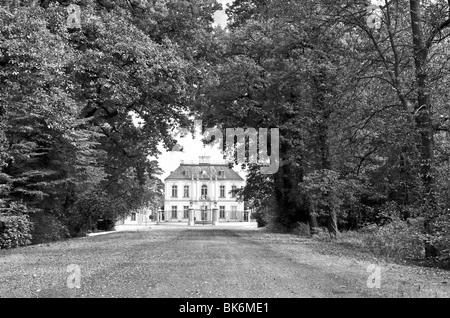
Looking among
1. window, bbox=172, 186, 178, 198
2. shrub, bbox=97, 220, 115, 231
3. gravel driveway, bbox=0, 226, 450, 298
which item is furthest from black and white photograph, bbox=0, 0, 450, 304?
window, bbox=172, 186, 178, 198

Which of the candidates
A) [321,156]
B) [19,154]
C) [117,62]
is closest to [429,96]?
[321,156]

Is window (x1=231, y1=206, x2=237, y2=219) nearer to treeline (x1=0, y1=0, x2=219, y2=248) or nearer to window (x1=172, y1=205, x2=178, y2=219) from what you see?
window (x1=172, y1=205, x2=178, y2=219)

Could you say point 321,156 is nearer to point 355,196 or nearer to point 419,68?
point 355,196

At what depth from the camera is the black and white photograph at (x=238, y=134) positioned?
10594mm

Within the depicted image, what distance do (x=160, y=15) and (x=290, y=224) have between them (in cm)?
1759

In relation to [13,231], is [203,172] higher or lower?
higher

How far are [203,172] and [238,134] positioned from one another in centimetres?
6921

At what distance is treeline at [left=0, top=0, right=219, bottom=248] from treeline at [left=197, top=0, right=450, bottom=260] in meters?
3.10

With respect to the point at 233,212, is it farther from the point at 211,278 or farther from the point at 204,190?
the point at 211,278

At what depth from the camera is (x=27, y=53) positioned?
15.2 m

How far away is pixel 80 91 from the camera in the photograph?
23109 millimetres

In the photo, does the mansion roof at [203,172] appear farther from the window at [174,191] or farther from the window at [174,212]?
the window at [174,212]

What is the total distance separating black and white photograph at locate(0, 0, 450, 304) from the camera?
1059 centimetres

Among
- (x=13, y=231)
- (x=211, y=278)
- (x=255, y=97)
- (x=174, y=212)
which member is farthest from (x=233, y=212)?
(x=211, y=278)
